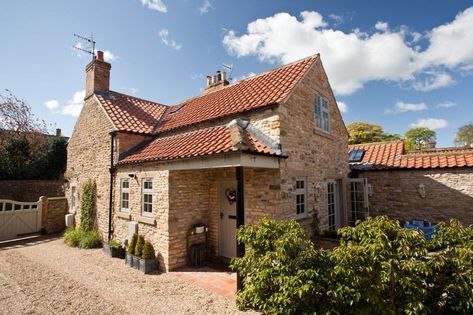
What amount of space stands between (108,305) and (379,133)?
38526 millimetres

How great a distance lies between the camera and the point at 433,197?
37.7 ft

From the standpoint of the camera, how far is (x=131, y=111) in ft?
44.4

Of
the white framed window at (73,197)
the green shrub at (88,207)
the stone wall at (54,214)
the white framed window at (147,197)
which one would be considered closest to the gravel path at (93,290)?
the white framed window at (147,197)

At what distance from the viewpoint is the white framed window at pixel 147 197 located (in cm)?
909

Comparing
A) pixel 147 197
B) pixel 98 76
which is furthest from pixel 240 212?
pixel 98 76

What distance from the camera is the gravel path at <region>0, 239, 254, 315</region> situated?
18.8 feet

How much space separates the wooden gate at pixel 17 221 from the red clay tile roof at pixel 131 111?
692 centimetres

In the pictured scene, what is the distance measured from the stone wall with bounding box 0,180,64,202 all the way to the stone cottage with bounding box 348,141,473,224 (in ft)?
71.7

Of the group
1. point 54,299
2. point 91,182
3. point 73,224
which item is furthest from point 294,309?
point 73,224

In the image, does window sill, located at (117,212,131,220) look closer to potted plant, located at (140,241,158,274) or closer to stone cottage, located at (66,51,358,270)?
stone cottage, located at (66,51,358,270)

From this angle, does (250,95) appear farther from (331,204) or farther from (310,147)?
(331,204)

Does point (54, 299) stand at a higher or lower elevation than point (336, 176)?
lower

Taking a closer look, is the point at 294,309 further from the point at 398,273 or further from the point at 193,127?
the point at 193,127

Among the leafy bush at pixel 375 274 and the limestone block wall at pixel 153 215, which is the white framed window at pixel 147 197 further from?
the leafy bush at pixel 375 274
